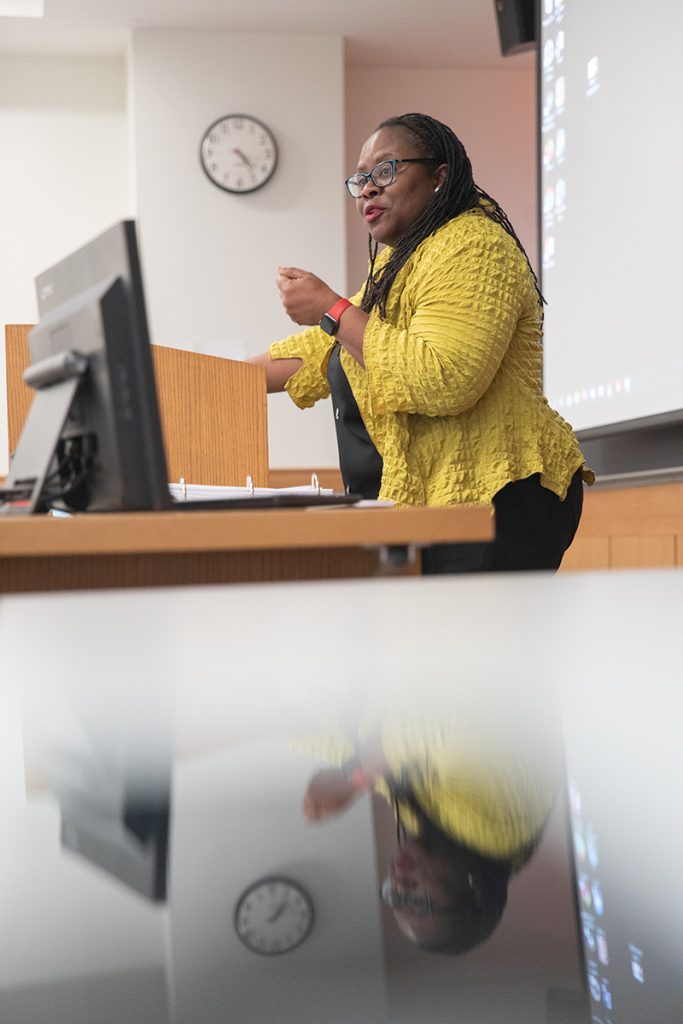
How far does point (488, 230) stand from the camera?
4.79ft

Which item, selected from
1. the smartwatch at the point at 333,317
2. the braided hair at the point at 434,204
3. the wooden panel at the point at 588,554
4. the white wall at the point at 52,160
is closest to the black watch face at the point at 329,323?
the smartwatch at the point at 333,317

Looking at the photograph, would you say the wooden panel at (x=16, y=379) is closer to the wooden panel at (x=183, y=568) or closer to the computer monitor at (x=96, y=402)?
the computer monitor at (x=96, y=402)

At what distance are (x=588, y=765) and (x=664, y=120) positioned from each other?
1892mm

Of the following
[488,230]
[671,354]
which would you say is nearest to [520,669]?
[671,354]

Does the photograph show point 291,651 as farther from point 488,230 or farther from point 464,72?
point 488,230

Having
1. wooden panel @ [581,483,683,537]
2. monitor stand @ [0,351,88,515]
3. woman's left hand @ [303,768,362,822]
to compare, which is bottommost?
woman's left hand @ [303,768,362,822]

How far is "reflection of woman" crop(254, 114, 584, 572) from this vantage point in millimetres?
1341

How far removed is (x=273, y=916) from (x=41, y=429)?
556mm

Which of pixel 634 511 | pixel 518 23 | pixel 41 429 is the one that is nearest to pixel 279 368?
pixel 41 429

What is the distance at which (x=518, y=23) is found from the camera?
4.25 m

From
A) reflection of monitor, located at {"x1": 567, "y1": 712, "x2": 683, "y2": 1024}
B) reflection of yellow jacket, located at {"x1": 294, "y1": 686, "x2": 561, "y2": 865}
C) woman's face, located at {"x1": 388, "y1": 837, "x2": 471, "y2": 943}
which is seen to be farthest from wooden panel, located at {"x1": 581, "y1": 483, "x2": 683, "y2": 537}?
woman's face, located at {"x1": 388, "y1": 837, "x2": 471, "y2": 943}

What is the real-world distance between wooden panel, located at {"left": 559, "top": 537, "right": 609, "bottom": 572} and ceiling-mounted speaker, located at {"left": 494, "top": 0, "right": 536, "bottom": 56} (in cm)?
176

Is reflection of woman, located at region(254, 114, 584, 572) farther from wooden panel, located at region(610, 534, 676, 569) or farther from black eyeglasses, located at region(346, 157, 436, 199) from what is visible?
wooden panel, located at region(610, 534, 676, 569)

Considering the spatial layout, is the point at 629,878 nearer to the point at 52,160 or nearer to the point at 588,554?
the point at 588,554
